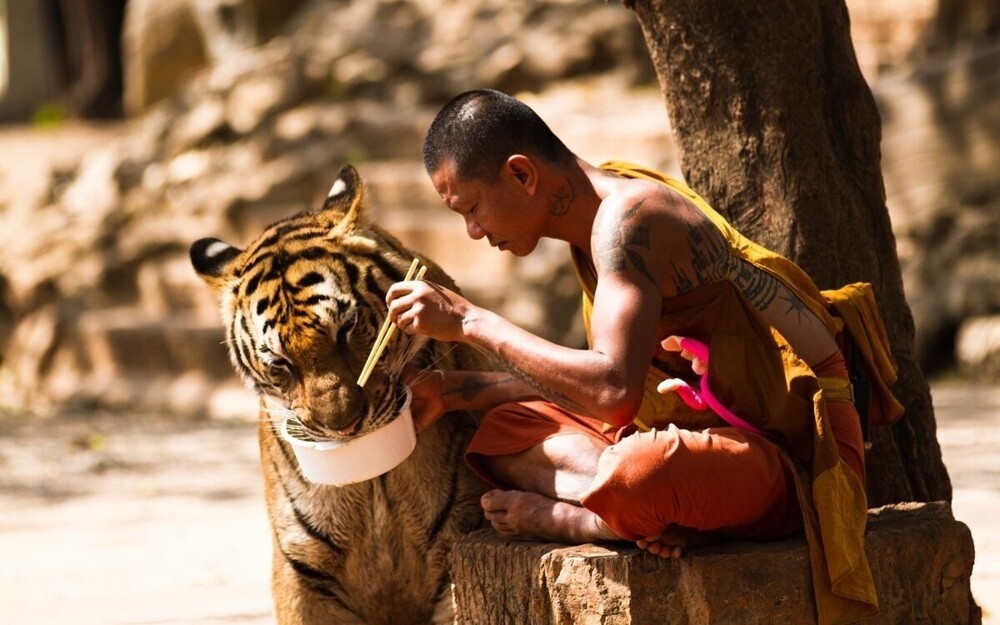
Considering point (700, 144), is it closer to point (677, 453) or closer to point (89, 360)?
point (677, 453)

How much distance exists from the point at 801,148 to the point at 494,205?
51.7 inches

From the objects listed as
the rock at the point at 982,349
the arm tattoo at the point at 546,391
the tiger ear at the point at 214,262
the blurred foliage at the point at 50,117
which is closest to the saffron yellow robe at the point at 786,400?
the arm tattoo at the point at 546,391

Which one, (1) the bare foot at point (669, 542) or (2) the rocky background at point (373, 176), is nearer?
(1) the bare foot at point (669, 542)

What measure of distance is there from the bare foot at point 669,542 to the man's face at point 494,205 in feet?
2.59

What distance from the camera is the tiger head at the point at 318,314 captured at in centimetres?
400

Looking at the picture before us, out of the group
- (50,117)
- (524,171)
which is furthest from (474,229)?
(50,117)

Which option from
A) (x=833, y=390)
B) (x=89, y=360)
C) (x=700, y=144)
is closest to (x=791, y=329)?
(x=833, y=390)

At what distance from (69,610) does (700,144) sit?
122 inches

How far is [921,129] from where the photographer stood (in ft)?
32.6

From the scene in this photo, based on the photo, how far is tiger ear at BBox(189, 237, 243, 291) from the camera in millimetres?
4465

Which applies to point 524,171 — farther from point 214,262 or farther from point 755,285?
point 214,262

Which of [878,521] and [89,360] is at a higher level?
[89,360]

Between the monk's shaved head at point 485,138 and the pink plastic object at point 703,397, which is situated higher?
the monk's shaved head at point 485,138

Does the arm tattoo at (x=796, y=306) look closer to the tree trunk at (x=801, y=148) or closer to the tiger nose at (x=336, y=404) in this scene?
the tree trunk at (x=801, y=148)
